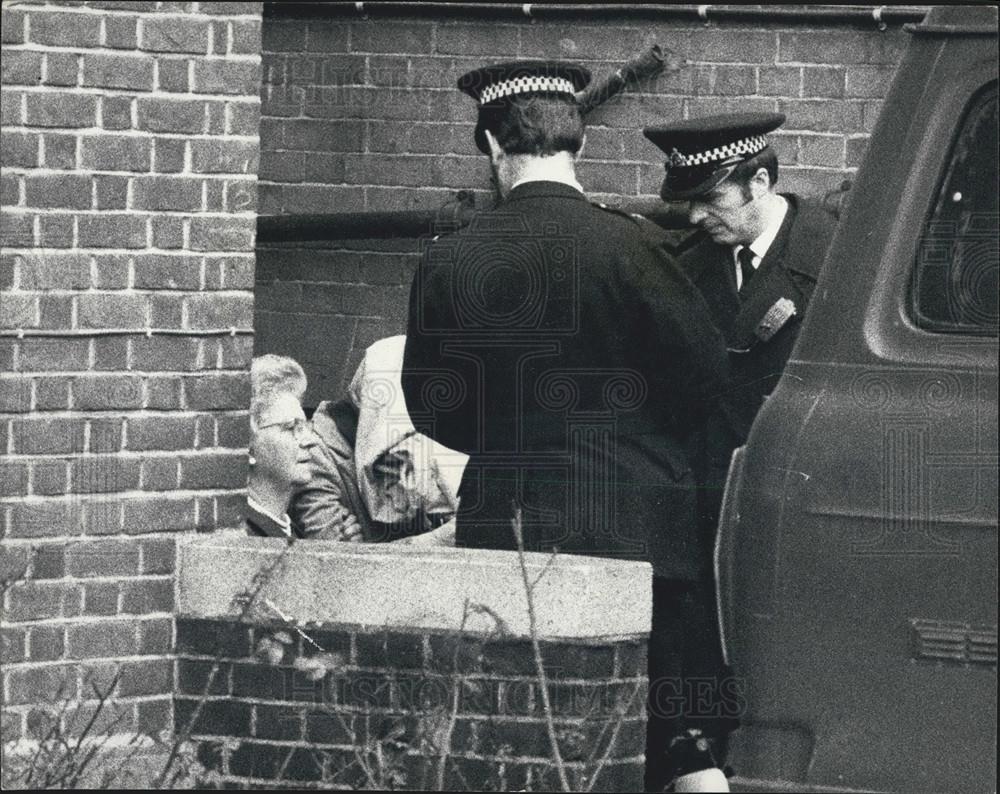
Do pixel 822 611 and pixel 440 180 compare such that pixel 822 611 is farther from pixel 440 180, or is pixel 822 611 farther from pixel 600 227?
pixel 440 180

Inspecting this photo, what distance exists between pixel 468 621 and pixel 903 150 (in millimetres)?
1372

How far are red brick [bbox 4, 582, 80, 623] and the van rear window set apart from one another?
207cm

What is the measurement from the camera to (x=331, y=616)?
4.33 meters

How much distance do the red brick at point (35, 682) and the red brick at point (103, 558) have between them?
0.23 meters

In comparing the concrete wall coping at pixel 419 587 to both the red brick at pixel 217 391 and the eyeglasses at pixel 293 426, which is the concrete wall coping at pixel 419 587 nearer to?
the red brick at pixel 217 391

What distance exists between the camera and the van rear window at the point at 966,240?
373cm

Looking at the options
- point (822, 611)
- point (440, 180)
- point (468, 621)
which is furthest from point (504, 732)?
point (440, 180)

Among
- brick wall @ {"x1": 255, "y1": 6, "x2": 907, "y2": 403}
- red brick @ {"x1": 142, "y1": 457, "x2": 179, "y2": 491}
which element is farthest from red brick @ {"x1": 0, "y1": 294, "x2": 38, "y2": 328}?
brick wall @ {"x1": 255, "y1": 6, "x2": 907, "y2": 403}

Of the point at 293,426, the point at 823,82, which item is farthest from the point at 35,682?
the point at 823,82

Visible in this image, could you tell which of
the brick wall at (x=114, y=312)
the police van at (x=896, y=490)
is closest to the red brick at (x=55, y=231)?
the brick wall at (x=114, y=312)

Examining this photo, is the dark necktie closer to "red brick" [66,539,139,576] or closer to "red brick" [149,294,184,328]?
"red brick" [149,294,184,328]

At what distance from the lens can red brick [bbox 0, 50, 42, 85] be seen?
436cm

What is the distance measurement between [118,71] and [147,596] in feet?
4.05

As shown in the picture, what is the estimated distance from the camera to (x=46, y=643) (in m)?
4.49
